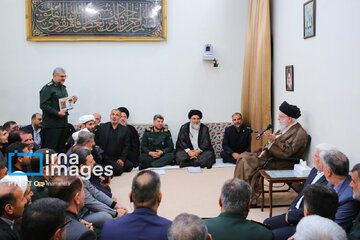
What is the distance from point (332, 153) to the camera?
9.92 feet

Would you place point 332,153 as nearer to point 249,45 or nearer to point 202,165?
point 202,165

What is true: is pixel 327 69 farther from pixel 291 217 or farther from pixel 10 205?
pixel 10 205

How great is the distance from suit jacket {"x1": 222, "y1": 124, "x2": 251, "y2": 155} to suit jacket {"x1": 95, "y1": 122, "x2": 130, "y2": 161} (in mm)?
1745

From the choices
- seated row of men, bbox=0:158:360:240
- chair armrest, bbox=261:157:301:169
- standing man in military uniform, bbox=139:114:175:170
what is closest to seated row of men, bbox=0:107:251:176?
standing man in military uniform, bbox=139:114:175:170

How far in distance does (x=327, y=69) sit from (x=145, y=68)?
11.7ft

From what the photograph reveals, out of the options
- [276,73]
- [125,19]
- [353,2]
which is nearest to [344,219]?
[353,2]

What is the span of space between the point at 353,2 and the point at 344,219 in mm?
2189

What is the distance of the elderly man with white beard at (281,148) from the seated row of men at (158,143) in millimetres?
1622

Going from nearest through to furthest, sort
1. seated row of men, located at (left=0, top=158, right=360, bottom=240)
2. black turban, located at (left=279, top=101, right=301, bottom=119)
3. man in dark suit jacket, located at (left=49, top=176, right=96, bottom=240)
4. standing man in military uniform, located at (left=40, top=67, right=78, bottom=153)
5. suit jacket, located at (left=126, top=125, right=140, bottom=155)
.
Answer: seated row of men, located at (left=0, top=158, right=360, bottom=240) < man in dark suit jacket, located at (left=49, top=176, right=96, bottom=240) < black turban, located at (left=279, top=101, right=301, bottom=119) < standing man in military uniform, located at (left=40, top=67, right=78, bottom=153) < suit jacket, located at (left=126, top=125, right=140, bottom=155)

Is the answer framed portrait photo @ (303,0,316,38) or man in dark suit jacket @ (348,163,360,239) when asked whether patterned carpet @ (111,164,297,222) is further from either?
framed portrait photo @ (303,0,316,38)

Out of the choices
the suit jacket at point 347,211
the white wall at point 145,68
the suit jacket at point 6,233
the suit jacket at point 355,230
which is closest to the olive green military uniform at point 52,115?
the white wall at point 145,68

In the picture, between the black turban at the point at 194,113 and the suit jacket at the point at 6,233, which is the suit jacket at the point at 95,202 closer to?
the suit jacket at the point at 6,233

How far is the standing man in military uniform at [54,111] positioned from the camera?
5.61m

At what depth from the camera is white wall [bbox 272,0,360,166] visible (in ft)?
12.1
